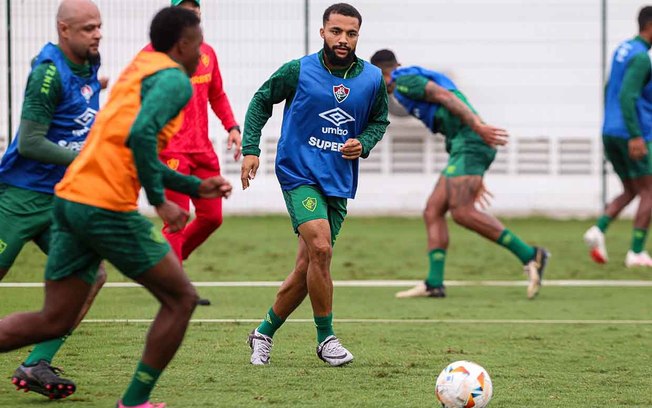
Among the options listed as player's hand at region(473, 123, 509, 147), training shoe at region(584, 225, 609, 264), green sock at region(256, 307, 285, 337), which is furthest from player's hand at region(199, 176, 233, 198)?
training shoe at region(584, 225, 609, 264)

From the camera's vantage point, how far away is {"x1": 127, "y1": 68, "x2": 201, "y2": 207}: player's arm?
5547 millimetres

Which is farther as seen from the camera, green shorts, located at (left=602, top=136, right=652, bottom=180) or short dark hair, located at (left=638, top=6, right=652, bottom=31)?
green shorts, located at (left=602, top=136, right=652, bottom=180)

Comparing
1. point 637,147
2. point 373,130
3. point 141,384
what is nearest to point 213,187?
point 141,384

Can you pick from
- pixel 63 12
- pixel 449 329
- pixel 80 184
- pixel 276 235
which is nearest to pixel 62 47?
pixel 63 12

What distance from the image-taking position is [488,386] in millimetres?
6305

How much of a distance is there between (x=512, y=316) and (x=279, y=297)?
3.05m

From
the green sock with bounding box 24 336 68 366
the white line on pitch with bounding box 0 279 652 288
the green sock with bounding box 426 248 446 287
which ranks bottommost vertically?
the white line on pitch with bounding box 0 279 652 288

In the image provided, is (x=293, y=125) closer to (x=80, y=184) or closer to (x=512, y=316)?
(x=80, y=184)

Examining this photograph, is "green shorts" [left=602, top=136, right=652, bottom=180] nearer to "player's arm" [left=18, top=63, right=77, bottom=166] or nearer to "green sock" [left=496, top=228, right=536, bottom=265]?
"green sock" [left=496, top=228, right=536, bottom=265]

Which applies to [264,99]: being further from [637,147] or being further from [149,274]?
[637,147]

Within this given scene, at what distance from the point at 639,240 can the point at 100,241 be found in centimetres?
967

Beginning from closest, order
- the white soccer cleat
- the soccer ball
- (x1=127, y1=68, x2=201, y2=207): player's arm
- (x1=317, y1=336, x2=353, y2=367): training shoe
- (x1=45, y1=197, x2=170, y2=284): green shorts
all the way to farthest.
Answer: (x1=127, y1=68, x2=201, y2=207): player's arm, (x1=45, y1=197, x2=170, y2=284): green shorts, the soccer ball, (x1=317, y1=336, x2=353, y2=367): training shoe, the white soccer cleat

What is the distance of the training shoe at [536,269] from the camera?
1162cm

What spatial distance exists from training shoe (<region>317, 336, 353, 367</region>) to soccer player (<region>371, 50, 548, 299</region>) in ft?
13.3
